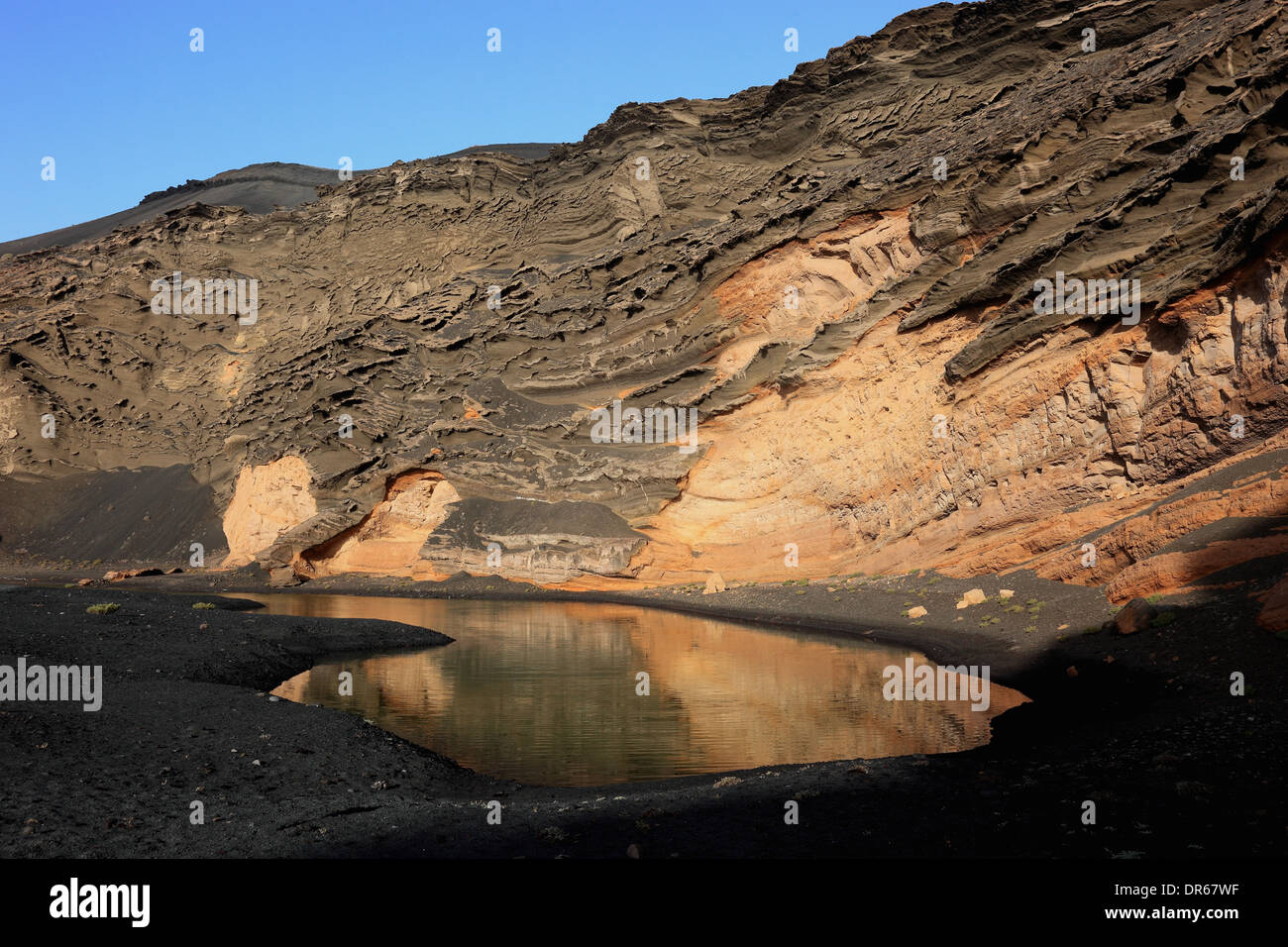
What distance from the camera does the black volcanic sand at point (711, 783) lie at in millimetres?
7457

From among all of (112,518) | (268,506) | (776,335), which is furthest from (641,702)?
(112,518)

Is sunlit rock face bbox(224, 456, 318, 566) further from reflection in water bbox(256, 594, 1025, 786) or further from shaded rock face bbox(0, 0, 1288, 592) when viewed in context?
reflection in water bbox(256, 594, 1025, 786)

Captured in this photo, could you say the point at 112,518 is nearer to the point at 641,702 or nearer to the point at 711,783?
the point at 641,702

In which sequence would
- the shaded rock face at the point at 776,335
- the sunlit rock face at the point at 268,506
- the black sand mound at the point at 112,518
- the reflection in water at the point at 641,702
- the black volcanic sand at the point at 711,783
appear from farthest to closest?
1. the black sand mound at the point at 112,518
2. the sunlit rock face at the point at 268,506
3. the shaded rock face at the point at 776,335
4. the reflection in water at the point at 641,702
5. the black volcanic sand at the point at 711,783

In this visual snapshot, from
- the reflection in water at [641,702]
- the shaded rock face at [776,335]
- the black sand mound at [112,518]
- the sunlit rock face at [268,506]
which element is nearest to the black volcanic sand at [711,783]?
the reflection in water at [641,702]

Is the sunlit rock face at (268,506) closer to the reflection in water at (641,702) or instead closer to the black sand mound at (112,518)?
the black sand mound at (112,518)

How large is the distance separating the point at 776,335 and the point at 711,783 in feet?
100

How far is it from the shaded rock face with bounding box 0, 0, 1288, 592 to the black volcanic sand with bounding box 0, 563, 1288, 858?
16.0 feet

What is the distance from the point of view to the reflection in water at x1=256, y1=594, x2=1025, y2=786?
497 inches

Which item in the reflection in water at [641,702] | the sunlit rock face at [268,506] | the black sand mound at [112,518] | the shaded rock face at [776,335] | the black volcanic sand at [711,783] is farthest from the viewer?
the black sand mound at [112,518]

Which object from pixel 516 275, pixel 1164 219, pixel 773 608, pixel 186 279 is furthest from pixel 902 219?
pixel 186 279

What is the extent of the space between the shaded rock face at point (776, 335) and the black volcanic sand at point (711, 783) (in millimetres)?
4880

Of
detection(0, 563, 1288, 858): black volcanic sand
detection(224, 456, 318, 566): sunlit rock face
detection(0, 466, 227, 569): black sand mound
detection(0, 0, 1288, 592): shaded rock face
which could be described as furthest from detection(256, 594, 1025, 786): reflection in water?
detection(0, 466, 227, 569): black sand mound

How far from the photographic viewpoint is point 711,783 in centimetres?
1059
